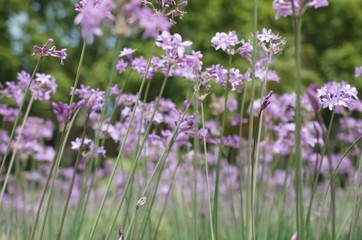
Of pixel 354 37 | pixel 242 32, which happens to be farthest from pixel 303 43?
pixel 242 32

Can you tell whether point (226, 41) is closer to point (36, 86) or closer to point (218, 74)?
point (218, 74)

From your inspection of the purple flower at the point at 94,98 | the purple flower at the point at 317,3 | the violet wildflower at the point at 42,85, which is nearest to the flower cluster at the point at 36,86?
the violet wildflower at the point at 42,85

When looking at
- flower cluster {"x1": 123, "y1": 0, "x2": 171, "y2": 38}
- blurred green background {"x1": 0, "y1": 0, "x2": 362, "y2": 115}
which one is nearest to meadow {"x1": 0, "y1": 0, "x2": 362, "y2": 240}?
flower cluster {"x1": 123, "y1": 0, "x2": 171, "y2": 38}

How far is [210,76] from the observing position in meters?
1.59

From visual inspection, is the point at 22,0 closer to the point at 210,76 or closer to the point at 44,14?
the point at 44,14

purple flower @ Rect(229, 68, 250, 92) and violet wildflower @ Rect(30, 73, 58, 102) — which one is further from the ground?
purple flower @ Rect(229, 68, 250, 92)

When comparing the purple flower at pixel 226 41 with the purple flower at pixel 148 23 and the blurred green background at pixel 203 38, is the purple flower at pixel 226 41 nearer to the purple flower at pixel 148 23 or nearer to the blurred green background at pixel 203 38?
the purple flower at pixel 148 23

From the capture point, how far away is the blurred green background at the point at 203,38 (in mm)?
11875

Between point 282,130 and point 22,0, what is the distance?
11584mm

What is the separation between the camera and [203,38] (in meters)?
12.5

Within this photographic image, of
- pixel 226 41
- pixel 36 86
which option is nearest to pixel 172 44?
pixel 226 41

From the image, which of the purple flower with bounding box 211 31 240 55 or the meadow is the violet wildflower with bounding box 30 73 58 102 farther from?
the purple flower with bounding box 211 31 240 55

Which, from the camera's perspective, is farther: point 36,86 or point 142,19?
point 36,86

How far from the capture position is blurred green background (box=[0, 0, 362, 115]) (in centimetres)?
1188
